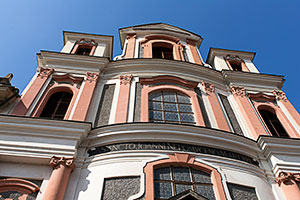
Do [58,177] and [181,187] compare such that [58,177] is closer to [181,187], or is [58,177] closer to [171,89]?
[181,187]

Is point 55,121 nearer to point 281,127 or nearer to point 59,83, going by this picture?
point 59,83

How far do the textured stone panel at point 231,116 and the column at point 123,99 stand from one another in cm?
435

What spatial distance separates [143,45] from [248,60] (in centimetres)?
736

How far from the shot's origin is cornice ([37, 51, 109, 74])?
12414mm

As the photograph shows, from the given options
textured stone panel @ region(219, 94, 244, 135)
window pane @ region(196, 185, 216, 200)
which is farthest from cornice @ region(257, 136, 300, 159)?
window pane @ region(196, 185, 216, 200)

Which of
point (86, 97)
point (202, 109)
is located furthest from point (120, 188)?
point (202, 109)

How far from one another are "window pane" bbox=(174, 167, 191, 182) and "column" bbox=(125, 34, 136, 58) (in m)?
8.46

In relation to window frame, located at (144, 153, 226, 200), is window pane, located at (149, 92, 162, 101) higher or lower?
higher

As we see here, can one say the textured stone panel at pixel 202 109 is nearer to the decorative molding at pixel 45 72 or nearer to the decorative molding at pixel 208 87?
the decorative molding at pixel 208 87

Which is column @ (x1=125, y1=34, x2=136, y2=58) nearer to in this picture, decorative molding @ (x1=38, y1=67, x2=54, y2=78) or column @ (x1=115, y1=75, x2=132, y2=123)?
column @ (x1=115, y1=75, x2=132, y2=123)

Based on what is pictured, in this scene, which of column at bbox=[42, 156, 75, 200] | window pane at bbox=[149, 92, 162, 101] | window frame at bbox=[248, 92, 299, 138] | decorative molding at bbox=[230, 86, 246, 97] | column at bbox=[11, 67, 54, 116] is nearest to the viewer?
column at bbox=[42, 156, 75, 200]

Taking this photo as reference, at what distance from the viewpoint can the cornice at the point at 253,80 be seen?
13.2 m

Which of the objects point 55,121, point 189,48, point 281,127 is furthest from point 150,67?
point 281,127

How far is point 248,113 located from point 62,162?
25.4 ft
